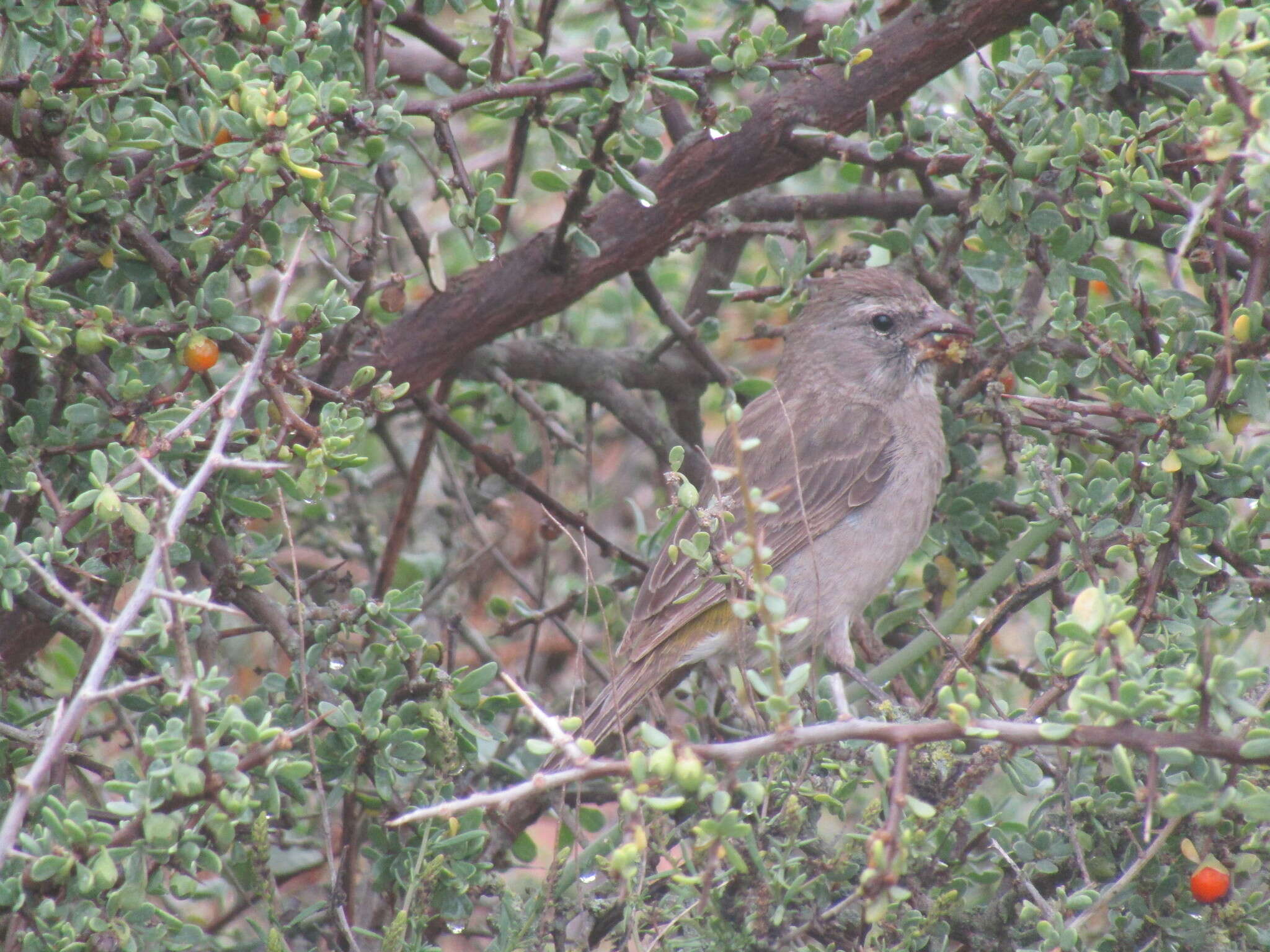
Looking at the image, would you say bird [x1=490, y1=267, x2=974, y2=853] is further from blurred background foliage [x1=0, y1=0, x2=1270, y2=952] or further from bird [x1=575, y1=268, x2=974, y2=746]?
blurred background foliage [x1=0, y1=0, x2=1270, y2=952]

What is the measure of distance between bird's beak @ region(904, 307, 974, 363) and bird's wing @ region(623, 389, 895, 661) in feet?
1.03

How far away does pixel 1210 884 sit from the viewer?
2.57 meters

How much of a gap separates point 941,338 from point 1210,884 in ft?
7.79

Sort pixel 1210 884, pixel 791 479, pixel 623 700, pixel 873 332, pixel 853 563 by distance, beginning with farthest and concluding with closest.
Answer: pixel 873 332
pixel 791 479
pixel 853 563
pixel 623 700
pixel 1210 884

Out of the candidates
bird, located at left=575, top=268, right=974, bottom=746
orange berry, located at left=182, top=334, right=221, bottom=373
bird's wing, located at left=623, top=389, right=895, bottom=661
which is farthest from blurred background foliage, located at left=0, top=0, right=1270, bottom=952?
bird's wing, located at left=623, top=389, right=895, bottom=661

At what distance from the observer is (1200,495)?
303 centimetres

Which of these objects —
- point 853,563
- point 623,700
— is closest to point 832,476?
point 853,563

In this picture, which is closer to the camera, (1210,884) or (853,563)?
(1210,884)

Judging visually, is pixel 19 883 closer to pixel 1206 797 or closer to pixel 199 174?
pixel 199 174

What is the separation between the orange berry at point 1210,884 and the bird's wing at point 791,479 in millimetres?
1909

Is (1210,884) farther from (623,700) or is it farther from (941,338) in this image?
(941,338)

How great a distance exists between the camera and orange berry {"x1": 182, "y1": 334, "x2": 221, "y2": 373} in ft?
9.45

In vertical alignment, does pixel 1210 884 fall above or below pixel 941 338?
below

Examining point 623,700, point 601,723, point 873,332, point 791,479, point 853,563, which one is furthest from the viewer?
point 873,332
